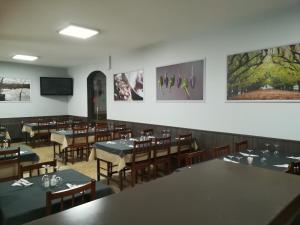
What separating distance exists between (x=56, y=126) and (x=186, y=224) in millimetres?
7115

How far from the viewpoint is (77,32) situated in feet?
15.0

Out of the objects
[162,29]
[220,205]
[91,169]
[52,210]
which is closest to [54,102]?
[91,169]

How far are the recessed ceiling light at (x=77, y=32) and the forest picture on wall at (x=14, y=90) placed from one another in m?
4.96

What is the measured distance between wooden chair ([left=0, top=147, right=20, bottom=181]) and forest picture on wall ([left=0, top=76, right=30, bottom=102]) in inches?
233

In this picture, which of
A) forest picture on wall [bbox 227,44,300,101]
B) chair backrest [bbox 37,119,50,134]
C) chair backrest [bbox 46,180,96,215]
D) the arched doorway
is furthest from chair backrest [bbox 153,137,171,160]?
chair backrest [bbox 37,119,50,134]

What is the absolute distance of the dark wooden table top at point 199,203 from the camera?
3.03ft

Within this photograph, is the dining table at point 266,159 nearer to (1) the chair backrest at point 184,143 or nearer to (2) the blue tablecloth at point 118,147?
(1) the chair backrest at point 184,143

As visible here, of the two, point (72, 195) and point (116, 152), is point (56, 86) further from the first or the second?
point (72, 195)

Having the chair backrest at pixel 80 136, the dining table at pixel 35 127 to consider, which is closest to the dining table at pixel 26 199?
the chair backrest at pixel 80 136

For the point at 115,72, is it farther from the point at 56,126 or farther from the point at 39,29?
the point at 39,29

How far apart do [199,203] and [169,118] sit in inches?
180

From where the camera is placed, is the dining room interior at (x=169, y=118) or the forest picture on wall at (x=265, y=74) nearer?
the dining room interior at (x=169, y=118)

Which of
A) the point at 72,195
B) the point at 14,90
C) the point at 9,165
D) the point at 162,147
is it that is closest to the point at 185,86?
the point at 162,147

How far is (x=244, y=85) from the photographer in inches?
165
